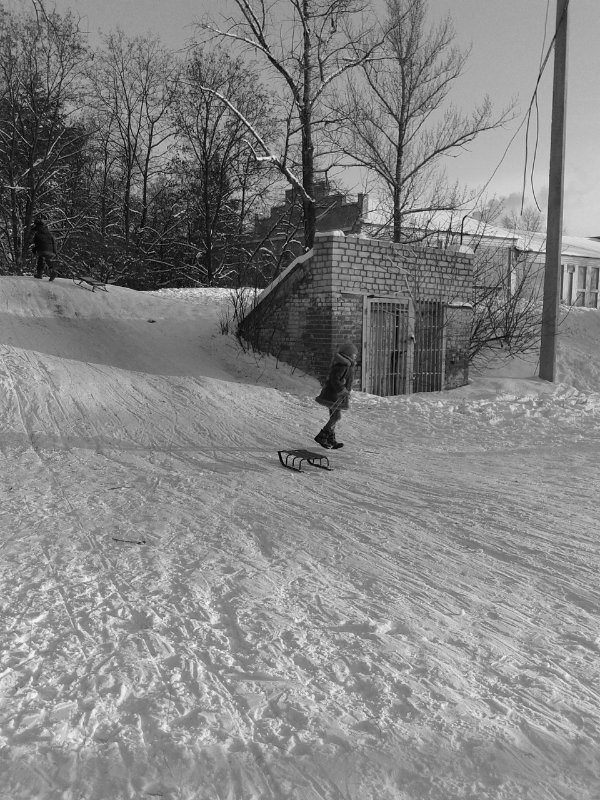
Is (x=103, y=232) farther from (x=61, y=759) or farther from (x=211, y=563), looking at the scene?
(x=61, y=759)

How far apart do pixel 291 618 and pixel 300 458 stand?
4.35 m

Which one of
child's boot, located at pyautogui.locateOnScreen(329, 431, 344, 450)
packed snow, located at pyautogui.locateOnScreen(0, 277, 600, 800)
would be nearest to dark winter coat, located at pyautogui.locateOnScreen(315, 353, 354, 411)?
child's boot, located at pyautogui.locateOnScreen(329, 431, 344, 450)

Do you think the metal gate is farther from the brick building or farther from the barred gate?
the barred gate

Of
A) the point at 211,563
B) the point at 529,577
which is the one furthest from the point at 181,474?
the point at 529,577

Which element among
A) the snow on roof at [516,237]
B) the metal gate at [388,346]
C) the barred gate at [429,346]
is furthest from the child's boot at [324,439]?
the snow on roof at [516,237]

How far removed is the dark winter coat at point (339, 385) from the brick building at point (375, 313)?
143 inches

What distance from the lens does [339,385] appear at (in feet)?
29.4

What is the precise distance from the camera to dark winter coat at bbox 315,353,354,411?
353 inches

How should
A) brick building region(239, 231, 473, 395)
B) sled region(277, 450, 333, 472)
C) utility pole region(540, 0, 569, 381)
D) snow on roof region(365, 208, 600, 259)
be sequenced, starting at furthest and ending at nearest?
1. snow on roof region(365, 208, 600, 259)
2. brick building region(239, 231, 473, 395)
3. utility pole region(540, 0, 569, 381)
4. sled region(277, 450, 333, 472)

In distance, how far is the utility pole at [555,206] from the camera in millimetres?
12500

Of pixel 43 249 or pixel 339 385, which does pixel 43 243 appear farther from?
pixel 339 385

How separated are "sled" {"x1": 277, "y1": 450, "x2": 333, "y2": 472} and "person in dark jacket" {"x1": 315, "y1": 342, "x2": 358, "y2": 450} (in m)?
0.57

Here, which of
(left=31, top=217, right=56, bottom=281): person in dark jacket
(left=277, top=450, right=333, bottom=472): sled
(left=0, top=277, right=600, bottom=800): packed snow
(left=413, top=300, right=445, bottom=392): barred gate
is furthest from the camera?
(left=31, top=217, right=56, bottom=281): person in dark jacket

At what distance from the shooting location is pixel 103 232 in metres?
28.7
